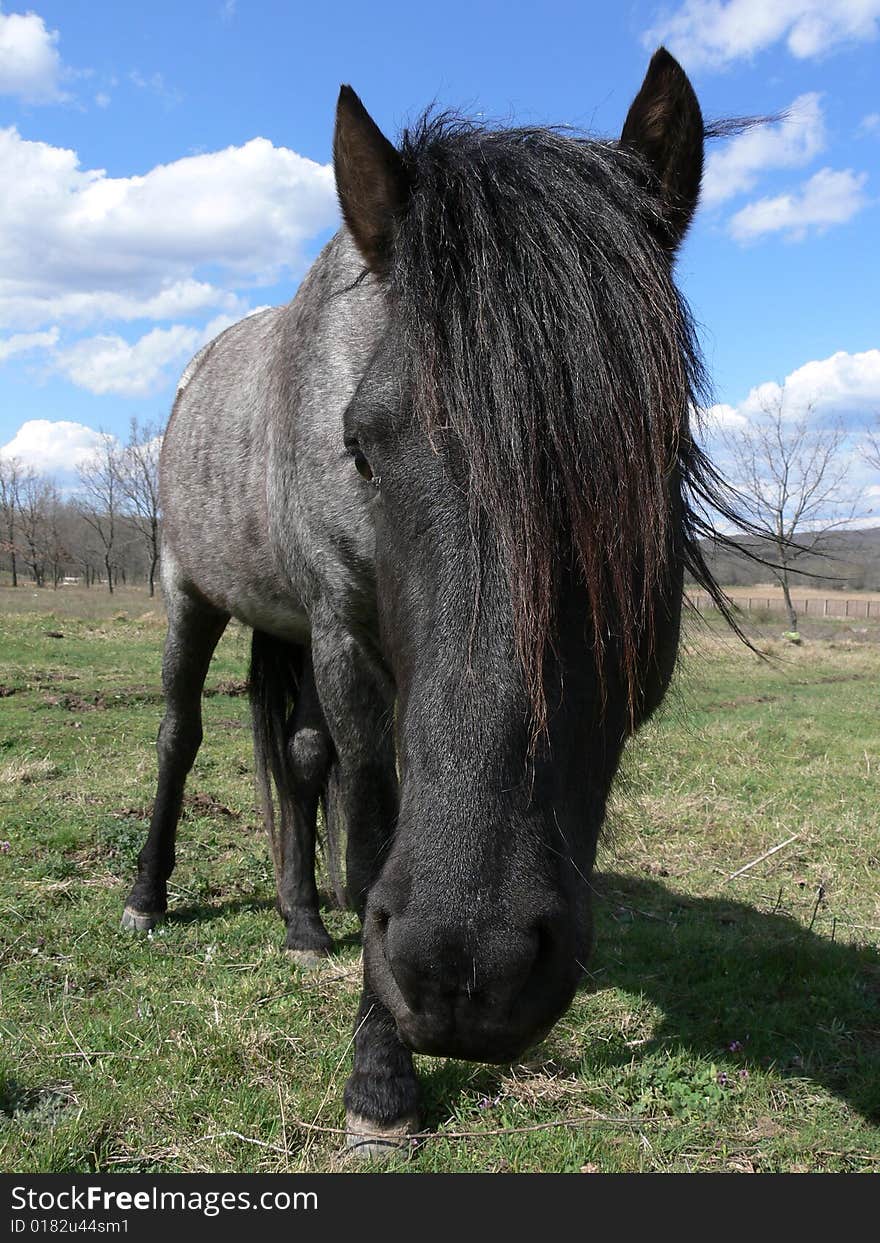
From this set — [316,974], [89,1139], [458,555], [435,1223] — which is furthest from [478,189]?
[316,974]

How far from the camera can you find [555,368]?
1770mm

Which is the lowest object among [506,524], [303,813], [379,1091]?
[379,1091]

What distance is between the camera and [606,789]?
204cm

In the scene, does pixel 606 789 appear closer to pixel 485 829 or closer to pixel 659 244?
pixel 485 829

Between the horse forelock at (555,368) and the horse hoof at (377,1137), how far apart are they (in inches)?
58.9

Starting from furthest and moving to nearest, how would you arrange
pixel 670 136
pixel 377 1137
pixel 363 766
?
pixel 363 766
pixel 377 1137
pixel 670 136

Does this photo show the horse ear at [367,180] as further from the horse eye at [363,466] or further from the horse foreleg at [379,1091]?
the horse foreleg at [379,1091]

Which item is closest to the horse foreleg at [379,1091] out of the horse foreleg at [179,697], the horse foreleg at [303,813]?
the horse foreleg at [303,813]

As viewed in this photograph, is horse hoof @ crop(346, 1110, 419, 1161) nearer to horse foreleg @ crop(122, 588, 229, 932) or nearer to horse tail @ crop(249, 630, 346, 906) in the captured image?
horse tail @ crop(249, 630, 346, 906)

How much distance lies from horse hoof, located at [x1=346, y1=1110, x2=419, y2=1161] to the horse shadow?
15 centimetres

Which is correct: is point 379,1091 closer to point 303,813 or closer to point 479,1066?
point 479,1066

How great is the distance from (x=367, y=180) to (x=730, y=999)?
10.4 feet

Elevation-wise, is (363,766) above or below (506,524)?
below

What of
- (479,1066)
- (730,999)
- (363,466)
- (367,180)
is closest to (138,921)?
(479,1066)
